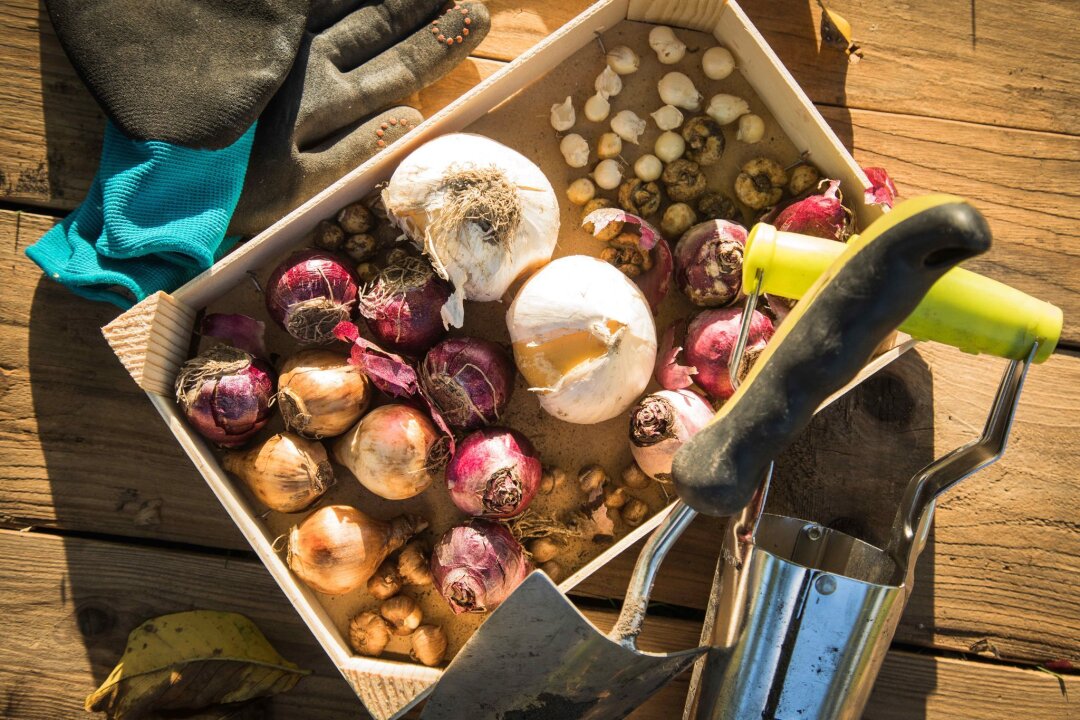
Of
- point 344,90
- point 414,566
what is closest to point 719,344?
point 414,566

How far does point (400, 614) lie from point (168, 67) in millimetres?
679

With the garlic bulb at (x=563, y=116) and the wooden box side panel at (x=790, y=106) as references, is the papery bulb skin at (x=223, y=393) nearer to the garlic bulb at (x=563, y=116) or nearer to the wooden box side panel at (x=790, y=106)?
the garlic bulb at (x=563, y=116)

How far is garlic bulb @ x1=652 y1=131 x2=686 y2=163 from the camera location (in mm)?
862

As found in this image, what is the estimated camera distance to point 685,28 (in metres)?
0.89

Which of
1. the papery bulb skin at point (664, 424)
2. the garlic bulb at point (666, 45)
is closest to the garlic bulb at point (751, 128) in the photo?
the garlic bulb at point (666, 45)

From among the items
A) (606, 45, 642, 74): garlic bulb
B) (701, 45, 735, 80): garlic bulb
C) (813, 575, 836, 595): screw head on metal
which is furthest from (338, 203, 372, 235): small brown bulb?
(813, 575, 836, 595): screw head on metal

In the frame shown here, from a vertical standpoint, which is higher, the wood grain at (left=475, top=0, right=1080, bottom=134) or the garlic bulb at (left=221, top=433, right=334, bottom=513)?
the wood grain at (left=475, top=0, right=1080, bottom=134)

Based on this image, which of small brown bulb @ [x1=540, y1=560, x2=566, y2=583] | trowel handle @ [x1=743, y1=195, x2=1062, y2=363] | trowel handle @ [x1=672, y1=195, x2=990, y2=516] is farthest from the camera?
small brown bulb @ [x1=540, y1=560, x2=566, y2=583]

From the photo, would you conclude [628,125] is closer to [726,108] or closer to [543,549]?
[726,108]

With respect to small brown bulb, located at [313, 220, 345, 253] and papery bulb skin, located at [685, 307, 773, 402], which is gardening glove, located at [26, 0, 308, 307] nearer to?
small brown bulb, located at [313, 220, 345, 253]

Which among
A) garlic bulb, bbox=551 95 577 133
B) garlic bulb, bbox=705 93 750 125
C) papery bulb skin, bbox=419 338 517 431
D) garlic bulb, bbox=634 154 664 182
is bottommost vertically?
papery bulb skin, bbox=419 338 517 431

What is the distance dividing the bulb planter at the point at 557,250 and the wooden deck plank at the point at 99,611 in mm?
110

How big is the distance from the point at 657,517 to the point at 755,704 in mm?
203

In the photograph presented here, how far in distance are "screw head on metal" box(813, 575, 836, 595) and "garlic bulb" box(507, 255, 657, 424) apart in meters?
0.26
